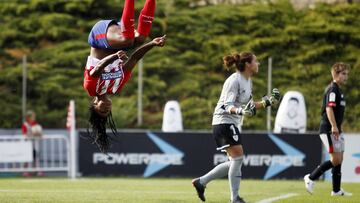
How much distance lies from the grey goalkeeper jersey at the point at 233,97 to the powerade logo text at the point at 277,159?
794 centimetres

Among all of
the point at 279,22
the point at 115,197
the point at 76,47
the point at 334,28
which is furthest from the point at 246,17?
the point at 115,197

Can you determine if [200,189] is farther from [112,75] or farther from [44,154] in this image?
[44,154]

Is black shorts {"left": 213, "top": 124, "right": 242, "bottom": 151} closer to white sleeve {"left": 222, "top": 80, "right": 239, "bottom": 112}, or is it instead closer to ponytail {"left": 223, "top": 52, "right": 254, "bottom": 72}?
white sleeve {"left": 222, "top": 80, "right": 239, "bottom": 112}

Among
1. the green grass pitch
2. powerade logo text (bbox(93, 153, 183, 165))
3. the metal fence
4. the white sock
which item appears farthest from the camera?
the metal fence

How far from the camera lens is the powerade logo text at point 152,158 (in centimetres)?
2009

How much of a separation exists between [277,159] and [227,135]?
8.21 meters

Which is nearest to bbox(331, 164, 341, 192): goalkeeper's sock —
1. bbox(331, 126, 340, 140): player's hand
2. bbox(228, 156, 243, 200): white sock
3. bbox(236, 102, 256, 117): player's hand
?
bbox(331, 126, 340, 140): player's hand

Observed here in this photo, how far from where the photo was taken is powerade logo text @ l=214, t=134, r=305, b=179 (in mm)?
19641

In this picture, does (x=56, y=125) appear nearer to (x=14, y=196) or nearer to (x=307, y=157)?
(x=307, y=157)

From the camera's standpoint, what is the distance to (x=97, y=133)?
1234cm

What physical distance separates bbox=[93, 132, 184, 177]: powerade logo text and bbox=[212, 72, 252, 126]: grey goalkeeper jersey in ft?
27.1

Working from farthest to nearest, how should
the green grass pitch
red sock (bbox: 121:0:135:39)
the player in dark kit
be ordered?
the player in dark kit < the green grass pitch < red sock (bbox: 121:0:135:39)

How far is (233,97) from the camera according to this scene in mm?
11586

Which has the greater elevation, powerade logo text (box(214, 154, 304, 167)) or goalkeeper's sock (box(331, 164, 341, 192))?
goalkeeper's sock (box(331, 164, 341, 192))
